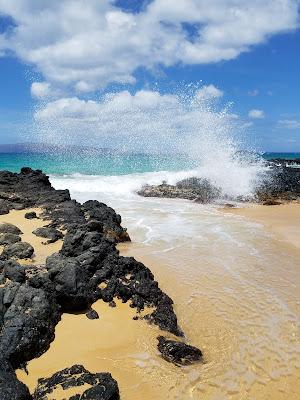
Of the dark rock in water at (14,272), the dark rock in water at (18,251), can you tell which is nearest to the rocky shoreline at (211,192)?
the dark rock in water at (18,251)

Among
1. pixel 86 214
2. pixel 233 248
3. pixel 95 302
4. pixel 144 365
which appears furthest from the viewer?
pixel 86 214

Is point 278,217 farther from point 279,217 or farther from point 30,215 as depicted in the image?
point 30,215

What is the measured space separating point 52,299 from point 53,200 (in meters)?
8.95

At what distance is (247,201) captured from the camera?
23.8 meters

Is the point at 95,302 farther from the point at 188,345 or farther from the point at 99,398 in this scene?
the point at 99,398

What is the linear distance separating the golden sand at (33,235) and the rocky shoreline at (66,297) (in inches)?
7.3

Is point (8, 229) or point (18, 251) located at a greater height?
point (8, 229)

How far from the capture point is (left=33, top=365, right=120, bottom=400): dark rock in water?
4316 mm

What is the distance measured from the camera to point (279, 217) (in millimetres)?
18438

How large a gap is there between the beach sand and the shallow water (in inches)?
0.6

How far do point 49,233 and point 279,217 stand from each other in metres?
11.6

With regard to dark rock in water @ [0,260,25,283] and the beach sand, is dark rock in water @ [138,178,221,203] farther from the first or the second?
dark rock in water @ [0,260,25,283]

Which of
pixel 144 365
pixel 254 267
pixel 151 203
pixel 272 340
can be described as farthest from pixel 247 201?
pixel 144 365

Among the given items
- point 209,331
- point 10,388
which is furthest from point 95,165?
point 10,388
